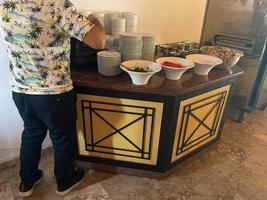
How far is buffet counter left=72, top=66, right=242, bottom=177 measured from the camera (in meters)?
1.34

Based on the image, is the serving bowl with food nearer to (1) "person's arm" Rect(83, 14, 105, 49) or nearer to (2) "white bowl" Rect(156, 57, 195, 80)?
(2) "white bowl" Rect(156, 57, 195, 80)

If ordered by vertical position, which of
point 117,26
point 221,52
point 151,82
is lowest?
point 151,82

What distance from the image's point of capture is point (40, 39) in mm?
1050

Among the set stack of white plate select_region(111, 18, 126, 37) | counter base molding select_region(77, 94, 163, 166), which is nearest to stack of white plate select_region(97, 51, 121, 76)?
counter base molding select_region(77, 94, 163, 166)

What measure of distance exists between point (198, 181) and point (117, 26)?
1235 millimetres

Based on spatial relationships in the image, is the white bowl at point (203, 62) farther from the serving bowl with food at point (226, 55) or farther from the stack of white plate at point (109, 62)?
the stack of white plate at point (109, 62)

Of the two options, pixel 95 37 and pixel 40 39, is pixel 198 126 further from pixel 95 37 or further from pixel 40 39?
pixel 40 39

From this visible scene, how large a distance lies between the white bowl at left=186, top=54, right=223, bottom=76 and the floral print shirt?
0.77 m

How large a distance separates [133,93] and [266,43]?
151 cm

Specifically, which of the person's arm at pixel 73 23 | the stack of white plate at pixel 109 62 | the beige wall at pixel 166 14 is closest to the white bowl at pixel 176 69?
the stack of white plate at pixel 109 62

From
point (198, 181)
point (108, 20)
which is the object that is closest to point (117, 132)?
point (198, 181)

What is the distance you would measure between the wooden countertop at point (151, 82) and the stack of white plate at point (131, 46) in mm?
123

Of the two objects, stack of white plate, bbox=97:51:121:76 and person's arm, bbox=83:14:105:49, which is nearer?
person's arm, bbox=83:14:105:49

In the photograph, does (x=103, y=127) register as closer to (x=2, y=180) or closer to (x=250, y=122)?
(x=2, y=180)
